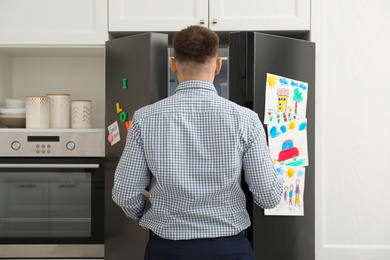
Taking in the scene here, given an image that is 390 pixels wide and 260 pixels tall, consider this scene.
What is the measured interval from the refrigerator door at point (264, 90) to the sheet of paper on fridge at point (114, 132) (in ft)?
1.99

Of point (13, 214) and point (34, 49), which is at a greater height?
point (34, 49)

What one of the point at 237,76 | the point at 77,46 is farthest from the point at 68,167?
the point at 237,76

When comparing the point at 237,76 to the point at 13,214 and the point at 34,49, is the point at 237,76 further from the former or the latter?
the point at 13,214

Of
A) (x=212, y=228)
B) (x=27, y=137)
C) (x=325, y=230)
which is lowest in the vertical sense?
(x=325, y=230)

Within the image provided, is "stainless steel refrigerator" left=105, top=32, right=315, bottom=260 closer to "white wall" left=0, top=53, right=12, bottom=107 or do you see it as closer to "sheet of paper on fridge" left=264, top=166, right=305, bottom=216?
"sheet of paper on fridge" left=264, top=166, right=305, bottom=216

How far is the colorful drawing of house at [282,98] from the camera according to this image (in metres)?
1.97

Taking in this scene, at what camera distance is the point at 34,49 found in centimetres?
246

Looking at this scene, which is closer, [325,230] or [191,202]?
[191,202]

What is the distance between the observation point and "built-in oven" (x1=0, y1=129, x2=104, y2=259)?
7.52ft

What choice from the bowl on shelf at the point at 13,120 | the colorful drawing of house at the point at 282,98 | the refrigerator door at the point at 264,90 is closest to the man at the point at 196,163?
the refrigerator door at the point at 264,90

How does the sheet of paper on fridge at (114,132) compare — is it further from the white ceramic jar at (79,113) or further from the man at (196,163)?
the man at (196,163)

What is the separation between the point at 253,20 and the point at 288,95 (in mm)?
501

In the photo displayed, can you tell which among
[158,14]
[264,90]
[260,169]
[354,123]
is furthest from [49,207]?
[354,123]

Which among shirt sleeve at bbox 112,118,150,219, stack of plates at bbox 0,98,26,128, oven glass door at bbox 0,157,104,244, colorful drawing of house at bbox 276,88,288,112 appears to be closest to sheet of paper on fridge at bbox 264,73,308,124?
colorful drawing of house at bbox 276,88,288,112
